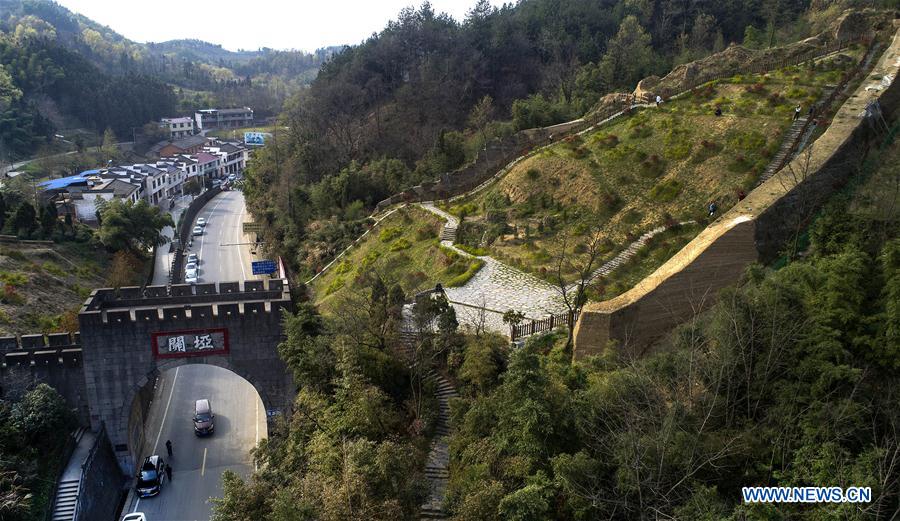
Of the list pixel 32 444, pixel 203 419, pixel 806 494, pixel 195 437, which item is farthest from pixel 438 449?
pixel 32 444

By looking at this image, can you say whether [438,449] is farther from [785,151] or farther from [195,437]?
[785,151]

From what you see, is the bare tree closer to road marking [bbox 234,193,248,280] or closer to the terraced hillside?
the terraced hillside

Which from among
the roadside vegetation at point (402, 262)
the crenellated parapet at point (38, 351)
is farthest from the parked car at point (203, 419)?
the roadside vegetation at point (402, 262)

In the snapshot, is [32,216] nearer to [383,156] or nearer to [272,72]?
[383,156]

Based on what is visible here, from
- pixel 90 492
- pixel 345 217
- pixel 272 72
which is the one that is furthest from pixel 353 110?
pixel 272 72

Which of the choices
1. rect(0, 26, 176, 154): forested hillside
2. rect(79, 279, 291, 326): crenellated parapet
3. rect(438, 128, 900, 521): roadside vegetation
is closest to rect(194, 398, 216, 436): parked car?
rect(79, 279, 291, 326): crenellated parapet

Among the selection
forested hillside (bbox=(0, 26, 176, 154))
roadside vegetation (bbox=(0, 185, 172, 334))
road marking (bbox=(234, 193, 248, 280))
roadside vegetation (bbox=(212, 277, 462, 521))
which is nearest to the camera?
roadside vegetation (bbox=(212, 277, 462, 521))

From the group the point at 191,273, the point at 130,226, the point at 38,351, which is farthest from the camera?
the point at 191,273
